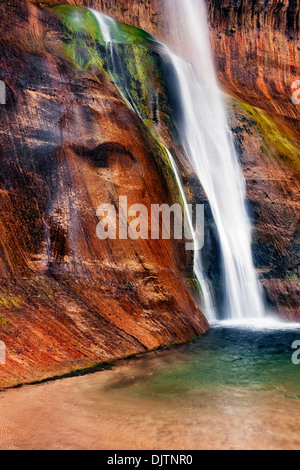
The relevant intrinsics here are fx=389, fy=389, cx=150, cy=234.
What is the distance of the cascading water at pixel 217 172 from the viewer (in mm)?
12096

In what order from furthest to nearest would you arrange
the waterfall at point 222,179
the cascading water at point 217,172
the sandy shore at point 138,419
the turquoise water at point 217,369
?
the waterfall at point 222,179 → the cascading water at point 217,172 → the turquoise water at point 217,369 → the sandy shore at point 138,419

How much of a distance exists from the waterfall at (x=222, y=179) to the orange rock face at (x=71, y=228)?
2648mm

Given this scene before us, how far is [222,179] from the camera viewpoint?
13.7 metres

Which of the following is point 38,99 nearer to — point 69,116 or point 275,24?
point 69,116

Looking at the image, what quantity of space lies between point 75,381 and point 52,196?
155 inches

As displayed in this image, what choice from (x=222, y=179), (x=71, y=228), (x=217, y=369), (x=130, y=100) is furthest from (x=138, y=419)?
(x=130, y=100)

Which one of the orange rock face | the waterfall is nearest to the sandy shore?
the orange rock face

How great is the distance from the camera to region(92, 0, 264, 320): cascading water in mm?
12096

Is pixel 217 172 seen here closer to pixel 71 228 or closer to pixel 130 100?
pixel 130 100

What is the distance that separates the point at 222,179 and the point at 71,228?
7.35 m

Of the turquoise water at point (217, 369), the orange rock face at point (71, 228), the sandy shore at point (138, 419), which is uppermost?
the orange rock face at point (71, 228)

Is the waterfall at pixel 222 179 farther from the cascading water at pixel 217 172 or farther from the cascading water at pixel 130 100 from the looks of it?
the cascading water at pixel 130 100

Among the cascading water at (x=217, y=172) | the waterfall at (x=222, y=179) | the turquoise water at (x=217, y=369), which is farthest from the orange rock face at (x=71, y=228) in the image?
the waterfall at (x=222, y=179)
